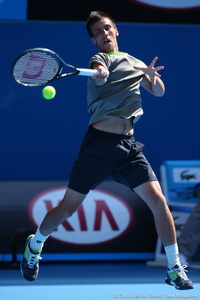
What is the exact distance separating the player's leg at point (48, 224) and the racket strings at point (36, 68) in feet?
2.73

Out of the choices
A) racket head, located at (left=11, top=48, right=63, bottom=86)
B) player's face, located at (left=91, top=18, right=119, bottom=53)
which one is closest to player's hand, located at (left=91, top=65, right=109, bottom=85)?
racket head, located at (left=11, top=48, right=63, bottom=86)

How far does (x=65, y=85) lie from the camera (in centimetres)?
771

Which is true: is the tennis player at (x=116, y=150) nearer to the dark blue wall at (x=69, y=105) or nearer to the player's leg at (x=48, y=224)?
the player's leg at (x=48, y=224)

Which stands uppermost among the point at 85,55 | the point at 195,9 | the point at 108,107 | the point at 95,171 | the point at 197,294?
the point at 195,9

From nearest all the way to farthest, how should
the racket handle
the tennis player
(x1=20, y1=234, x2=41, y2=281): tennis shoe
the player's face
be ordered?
the racket handle → the tennis player → the player's face → (x1=20, y1=234, x2=41, y2=281): tennis shoe

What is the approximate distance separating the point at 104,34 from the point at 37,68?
580mm

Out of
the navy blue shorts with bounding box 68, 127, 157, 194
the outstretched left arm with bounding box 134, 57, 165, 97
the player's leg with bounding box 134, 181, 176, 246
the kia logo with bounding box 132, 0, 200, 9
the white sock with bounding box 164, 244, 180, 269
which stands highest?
the kia logo with bounding box 132, 0, 200, 9

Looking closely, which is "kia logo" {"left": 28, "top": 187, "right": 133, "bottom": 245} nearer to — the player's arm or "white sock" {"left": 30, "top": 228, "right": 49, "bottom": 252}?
"white sock" {"left": 30, "top": 228, "right": 49, "bottom": 252}

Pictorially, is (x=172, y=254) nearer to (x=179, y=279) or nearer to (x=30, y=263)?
(x=179, y=279)

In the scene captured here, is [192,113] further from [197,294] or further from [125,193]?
[197,294]

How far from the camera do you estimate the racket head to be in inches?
169

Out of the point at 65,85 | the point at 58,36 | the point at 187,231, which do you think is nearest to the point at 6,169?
the point at 65,85

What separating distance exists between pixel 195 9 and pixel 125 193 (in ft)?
8.10

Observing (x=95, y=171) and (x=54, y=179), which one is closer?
(x=95, y=171)
